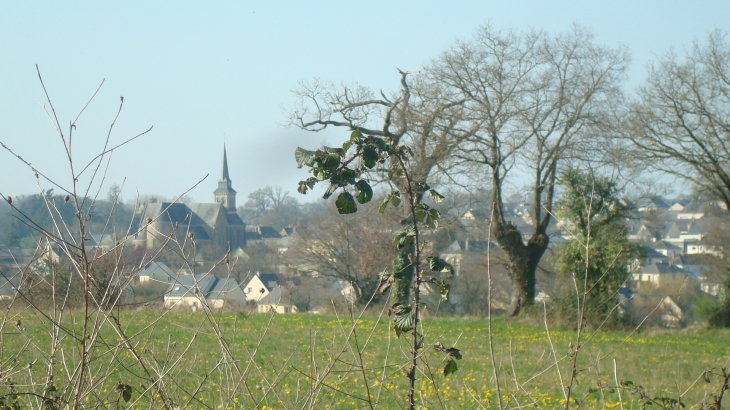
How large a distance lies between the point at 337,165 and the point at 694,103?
19741 mm

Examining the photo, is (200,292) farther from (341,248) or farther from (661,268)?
(661,268)

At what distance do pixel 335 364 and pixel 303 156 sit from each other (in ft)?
11.5

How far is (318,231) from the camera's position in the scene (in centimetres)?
2725

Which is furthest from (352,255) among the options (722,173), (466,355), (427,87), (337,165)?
(337,165)

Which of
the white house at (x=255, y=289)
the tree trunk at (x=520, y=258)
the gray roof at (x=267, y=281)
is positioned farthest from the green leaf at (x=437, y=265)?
the tree trunk at (x=520, y=258)

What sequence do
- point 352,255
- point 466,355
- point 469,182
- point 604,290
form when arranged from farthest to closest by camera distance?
point 352,255 < point 469,182 < point 604,290 < point 466,355

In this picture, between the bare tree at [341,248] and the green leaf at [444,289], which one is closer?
the green leaf at [444,289]

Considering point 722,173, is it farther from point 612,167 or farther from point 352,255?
point 352,255

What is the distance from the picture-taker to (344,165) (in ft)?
7.45

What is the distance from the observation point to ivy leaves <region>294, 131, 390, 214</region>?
2.23 m

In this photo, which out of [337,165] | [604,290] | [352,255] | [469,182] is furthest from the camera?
[352,255]

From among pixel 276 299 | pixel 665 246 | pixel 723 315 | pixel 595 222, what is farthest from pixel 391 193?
pixel 665 246

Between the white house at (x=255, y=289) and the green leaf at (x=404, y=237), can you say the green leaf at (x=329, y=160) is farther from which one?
the white house at (x=255, y=289)

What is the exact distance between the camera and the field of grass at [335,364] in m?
2.92
